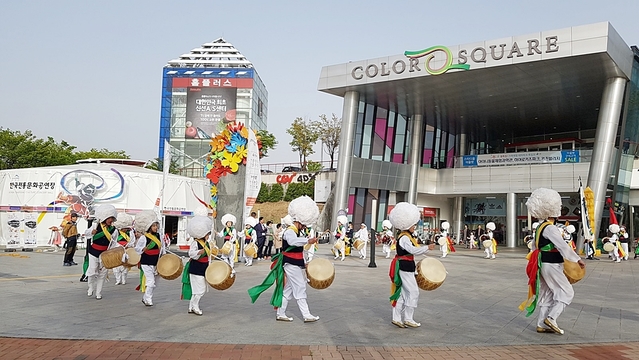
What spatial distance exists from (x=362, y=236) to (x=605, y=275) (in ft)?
27.9

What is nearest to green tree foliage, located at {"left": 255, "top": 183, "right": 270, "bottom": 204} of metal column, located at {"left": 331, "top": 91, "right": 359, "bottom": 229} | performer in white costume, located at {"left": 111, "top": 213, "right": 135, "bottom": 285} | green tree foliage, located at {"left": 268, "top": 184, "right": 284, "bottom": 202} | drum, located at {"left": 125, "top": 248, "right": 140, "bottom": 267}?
green tree foliage, located at {"left": 268, "top": 184, "right": 284, "bottom": 202}

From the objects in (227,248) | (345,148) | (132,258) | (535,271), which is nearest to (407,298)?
(535,271)

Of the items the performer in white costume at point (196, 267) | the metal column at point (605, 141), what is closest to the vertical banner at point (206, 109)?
the metal column at point (605, 141)

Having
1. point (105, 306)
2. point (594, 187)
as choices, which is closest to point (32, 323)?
point (105, 306)

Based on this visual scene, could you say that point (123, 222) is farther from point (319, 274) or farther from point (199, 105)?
point (199, 105)

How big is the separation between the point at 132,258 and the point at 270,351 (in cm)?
439

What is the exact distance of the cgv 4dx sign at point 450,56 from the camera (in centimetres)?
2327

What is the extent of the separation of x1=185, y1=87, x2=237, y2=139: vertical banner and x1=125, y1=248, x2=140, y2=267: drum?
5420 centimetres

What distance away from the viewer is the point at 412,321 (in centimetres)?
700

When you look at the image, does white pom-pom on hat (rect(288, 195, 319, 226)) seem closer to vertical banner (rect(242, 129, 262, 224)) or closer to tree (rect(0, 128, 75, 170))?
vertical banner (rect(242, 129, 262, 224))

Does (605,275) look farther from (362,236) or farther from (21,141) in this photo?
(21,141)

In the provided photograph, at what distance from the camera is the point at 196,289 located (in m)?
7.76

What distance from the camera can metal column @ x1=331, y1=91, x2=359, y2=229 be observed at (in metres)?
30.3

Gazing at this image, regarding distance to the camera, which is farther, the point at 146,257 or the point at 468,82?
the point at 468,82
